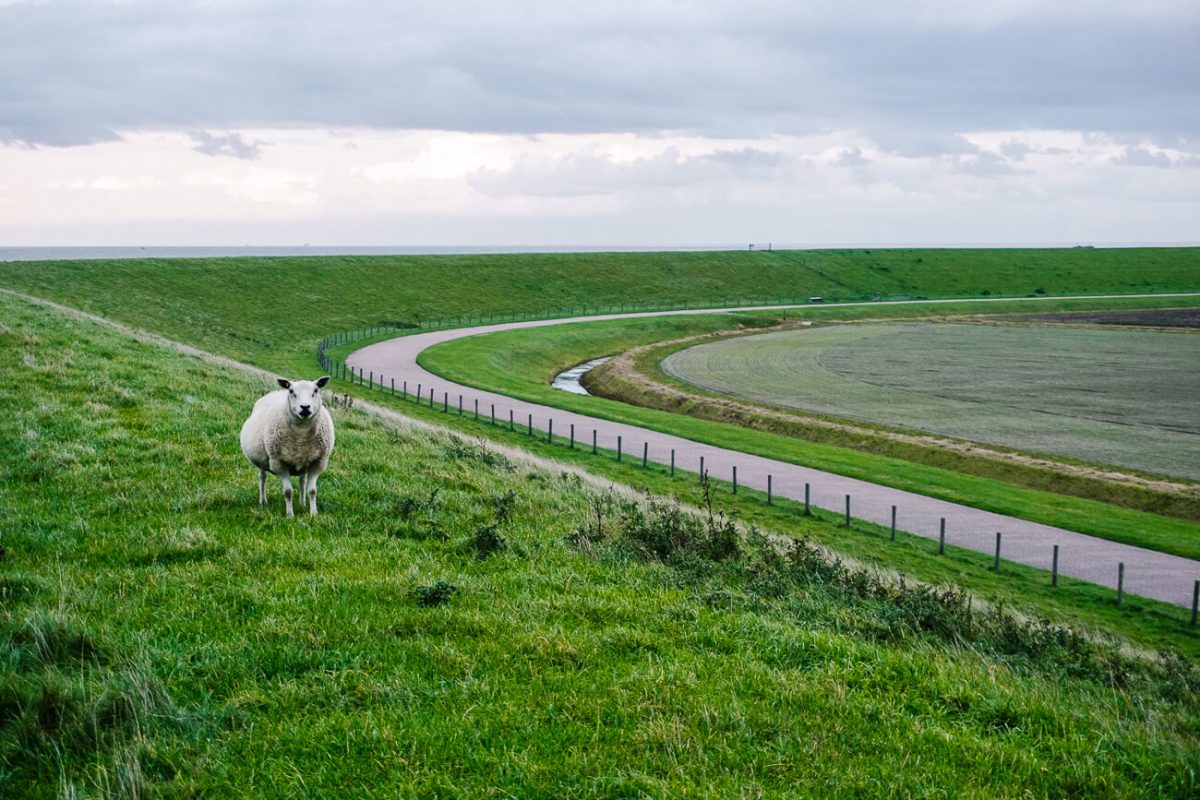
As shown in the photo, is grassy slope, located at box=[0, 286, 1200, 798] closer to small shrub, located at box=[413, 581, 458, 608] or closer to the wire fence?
small shrub, located at box=[413, 581, 458, 608]

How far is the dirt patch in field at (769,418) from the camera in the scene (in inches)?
1442

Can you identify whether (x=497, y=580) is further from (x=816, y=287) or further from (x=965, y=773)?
(x=816, y=287)

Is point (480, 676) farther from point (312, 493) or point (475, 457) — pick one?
point (475, 457)

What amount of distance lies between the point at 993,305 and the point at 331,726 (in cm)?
13294

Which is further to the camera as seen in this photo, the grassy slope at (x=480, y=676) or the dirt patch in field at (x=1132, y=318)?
the dirt patch in field at (x=1132, y=318)

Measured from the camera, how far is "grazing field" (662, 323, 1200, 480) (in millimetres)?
46094

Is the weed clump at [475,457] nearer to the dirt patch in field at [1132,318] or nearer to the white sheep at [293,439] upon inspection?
the white sheep at [293,439]

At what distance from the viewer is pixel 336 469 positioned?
18.5m

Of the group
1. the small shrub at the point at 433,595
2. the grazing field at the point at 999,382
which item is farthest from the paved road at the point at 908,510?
the small shrub at the point at 433,595

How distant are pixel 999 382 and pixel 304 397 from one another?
6094cm

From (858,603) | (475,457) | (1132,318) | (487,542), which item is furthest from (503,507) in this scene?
(1132,318)

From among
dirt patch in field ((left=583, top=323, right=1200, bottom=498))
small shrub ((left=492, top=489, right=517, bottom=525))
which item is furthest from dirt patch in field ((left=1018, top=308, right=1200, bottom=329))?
small shrub ((left=492, top=489, right=517, bottom=525))

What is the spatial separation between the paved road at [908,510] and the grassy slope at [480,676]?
11165 mm

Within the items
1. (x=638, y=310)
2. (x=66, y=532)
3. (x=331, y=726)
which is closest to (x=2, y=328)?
(x=66, y=532)
